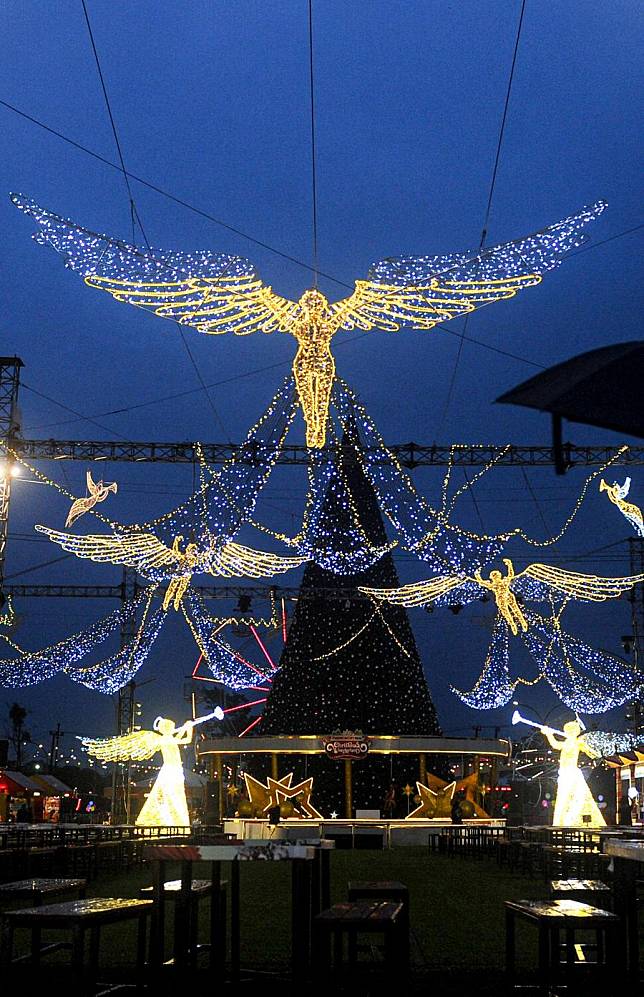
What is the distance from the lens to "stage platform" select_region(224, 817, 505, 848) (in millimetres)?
27594

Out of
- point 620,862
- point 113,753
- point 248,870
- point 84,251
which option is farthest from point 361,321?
point 113,753

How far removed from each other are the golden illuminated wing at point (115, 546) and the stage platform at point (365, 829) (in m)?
10.4

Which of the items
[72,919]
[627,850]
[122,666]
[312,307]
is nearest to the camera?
[72,919]

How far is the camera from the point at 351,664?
31.5 metres

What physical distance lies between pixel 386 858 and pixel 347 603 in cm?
1138

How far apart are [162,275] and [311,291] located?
178 centimetres

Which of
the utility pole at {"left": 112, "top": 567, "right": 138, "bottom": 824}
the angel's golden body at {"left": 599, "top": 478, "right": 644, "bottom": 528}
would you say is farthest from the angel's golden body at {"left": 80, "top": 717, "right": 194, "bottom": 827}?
the angel's golden body at {"left": 599, "top": 478, "right": 644, "bottom": 528}

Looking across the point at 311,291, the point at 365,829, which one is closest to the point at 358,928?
the point at 311,291

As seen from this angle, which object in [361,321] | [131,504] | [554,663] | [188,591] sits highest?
[131,504]

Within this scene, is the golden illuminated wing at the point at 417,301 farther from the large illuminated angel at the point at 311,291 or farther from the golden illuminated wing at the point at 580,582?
the golden illuminated wing at the point at 580,582

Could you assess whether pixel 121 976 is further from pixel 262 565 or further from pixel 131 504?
pixel 131 504

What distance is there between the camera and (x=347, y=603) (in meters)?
32.2

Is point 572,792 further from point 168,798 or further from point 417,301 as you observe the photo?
point 417,301

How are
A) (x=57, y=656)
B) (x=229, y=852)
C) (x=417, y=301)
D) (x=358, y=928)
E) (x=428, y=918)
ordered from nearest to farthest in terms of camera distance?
(x=358, y=928) → (x=229, y=852) → (x=428, y=918) → (x=417, y=301) → (x=57, y=656)
